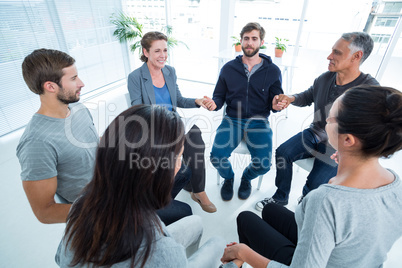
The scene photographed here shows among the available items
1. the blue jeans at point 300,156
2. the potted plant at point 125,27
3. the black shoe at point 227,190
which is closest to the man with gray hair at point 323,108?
the blue jeans at point 300,156

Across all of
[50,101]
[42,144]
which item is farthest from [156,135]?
[50,101]

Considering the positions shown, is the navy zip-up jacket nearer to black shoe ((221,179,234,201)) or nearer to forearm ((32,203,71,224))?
black shoe ((221,179,234,201))

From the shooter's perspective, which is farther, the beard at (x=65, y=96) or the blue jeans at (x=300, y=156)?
the blue jeans at (x=300, y=156)

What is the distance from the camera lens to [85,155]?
1.12 m

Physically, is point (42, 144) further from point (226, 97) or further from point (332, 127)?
point (226, 97)

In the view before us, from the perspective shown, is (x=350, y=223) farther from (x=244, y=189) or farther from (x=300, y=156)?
(x=244, y=189)

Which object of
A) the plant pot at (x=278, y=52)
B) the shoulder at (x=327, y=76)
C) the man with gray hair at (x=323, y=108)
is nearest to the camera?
the man with gray hair at (x=323, y=108)

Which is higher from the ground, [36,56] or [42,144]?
[36,56]

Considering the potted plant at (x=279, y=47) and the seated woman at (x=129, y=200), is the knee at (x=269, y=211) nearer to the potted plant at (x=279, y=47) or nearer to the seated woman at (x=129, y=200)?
the seated woman at (x=129, y=200)

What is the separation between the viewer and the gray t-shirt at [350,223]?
2.08ft

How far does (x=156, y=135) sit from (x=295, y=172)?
1905 mm

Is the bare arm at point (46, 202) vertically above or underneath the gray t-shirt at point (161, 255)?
underneath

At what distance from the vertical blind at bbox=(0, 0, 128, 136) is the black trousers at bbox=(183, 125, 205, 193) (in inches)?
90.4

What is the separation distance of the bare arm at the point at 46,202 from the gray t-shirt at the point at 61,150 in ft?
0.13
